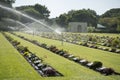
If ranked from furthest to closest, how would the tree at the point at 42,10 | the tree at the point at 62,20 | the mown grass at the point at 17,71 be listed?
1. the tree at the point at 42,10
2. the tree at the point at 62,20
3. the mown grass at the point at 17,71

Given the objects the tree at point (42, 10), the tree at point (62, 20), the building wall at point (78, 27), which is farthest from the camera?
the tree at point (42, 10)

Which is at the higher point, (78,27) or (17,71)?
(78,27)

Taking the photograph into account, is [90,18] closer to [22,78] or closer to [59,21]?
[59,21]

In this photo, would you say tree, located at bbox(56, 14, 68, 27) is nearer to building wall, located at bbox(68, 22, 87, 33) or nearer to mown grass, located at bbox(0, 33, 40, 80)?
building wall, located at bbox(68, 22, 87, 33)

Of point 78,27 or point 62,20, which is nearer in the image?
point 78,27

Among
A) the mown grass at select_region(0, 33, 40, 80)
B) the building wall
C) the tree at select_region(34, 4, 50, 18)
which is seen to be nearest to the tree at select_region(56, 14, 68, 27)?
the tree at select_region(34, 4, 50, 18)

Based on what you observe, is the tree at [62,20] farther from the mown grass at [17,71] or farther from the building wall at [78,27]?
the mown grass at [17,71]

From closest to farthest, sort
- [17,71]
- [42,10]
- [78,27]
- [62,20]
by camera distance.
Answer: [17,71] → [78,27] → [62,20] → [42,10]

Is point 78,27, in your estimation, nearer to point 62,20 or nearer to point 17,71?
point 62,20

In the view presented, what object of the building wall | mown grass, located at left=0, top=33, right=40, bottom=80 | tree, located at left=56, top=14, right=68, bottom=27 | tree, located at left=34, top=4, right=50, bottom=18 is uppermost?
tree, located at left=34, top=4, right=50, bottom=18

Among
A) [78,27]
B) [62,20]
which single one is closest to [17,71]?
[78,27]

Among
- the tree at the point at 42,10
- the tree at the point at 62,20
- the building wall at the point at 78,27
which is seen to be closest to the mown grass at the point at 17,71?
the building wall at the point at 78,27

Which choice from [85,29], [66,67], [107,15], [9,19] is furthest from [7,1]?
[66,67]

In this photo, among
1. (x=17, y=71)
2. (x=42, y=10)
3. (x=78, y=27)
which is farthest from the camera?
(x=42, y=10)
